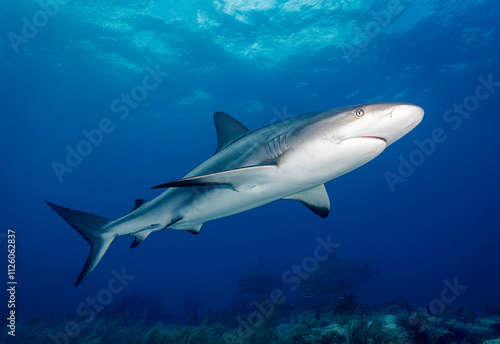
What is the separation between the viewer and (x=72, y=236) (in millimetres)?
115188

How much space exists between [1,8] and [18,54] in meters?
7.38

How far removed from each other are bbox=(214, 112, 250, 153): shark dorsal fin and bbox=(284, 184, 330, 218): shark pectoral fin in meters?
1.46

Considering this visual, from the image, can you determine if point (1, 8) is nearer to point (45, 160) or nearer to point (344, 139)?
point (344, 139)

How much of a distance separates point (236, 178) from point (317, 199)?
79.1 inches

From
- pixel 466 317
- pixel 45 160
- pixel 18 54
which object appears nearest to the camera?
A: pixel 466 317

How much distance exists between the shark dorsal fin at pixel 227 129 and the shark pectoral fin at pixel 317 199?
57.5 inches

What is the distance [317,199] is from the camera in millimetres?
4445

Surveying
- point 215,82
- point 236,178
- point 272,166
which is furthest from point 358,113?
point 215,82

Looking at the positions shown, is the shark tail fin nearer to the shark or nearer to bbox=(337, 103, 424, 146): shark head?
the shark

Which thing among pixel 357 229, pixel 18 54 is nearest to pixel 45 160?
pixel 18 54

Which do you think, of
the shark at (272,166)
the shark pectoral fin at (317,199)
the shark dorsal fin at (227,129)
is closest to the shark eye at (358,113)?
the shark at (272,166)

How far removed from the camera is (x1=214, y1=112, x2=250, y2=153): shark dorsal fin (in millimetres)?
4656

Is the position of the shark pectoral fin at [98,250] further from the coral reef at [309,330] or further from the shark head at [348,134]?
the shark head at [348,134]

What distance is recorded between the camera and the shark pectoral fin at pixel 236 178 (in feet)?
8.76
